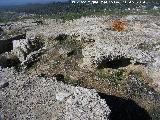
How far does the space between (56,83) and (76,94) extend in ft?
12.9

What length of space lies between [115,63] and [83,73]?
2721 millimetres

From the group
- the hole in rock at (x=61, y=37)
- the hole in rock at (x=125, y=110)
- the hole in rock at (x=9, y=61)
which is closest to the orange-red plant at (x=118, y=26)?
the hole in rock at (x=61, y=37)

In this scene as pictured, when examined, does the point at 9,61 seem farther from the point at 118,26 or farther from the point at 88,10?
the point at 88,10

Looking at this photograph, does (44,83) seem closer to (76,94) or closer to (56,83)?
(56,83)

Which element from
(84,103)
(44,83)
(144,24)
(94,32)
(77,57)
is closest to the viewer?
(84,103)

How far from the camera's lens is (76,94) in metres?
19.5

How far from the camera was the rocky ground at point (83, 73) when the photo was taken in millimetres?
20141

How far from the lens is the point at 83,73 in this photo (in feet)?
89.3

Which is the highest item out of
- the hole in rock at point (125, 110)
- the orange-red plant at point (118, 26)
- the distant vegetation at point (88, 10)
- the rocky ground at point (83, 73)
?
the orange-red plant at point (118, 26)

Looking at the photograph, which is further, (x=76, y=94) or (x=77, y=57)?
(x=77, y=57)

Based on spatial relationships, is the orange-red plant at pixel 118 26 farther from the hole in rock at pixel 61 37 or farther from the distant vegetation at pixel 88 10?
the distant vegetation at pixel 88 10

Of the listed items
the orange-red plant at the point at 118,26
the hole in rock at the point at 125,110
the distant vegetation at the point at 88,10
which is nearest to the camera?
the hole in rock at the point at 125,110

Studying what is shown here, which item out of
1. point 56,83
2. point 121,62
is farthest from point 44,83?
point 121,62

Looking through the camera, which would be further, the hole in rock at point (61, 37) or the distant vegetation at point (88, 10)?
the distant vegetation at point (88, 10)
